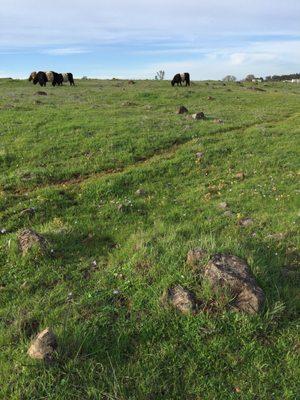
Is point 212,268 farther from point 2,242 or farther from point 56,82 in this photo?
point 56,82

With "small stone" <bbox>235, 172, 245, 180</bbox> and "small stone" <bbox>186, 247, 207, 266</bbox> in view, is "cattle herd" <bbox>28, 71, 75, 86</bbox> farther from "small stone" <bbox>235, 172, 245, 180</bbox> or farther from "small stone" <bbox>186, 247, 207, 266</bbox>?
"small stone" <bbox>186, 247, 207, 266</bbox>

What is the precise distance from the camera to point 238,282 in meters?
5.66

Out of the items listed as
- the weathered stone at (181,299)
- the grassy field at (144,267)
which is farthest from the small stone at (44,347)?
the weathered stone at (181,299)

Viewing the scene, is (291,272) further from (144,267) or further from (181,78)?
(181,78)

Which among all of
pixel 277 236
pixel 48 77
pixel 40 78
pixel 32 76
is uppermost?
pixel 32 76

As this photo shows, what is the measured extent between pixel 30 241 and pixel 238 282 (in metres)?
4.05

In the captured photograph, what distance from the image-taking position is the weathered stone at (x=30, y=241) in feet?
25.1

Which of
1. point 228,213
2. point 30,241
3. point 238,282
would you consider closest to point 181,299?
point 238,282

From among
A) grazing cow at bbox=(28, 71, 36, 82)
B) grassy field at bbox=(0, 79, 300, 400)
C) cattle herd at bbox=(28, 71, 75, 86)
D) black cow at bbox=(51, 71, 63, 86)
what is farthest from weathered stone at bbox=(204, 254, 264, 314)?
grazing cow at bbox=(28, 71, 36, 82)

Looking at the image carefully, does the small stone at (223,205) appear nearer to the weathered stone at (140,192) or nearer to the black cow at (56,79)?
the weathered stone at (140,192)

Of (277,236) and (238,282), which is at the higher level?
(238,282)

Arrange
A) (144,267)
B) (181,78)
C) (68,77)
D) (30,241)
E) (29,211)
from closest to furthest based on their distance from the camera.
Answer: (144,267) < (30,241) < (29,211) < (181,78) < (68,77)

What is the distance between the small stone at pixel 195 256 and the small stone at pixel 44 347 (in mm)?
2261

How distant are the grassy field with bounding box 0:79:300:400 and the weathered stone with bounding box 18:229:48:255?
167mm
